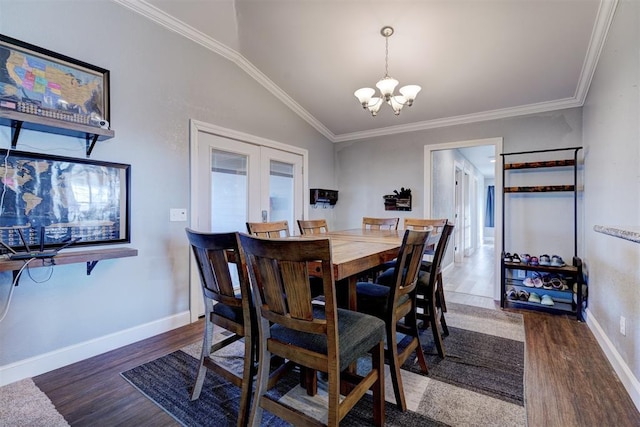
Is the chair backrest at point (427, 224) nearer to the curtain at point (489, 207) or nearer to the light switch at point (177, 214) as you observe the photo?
the light switch at point (177, 214)

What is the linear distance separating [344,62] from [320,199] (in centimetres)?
200

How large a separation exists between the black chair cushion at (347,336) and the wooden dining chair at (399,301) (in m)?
0.22

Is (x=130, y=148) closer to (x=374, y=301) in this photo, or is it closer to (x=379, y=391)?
(x=374, y=301)

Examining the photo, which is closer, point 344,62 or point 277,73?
point 344,62

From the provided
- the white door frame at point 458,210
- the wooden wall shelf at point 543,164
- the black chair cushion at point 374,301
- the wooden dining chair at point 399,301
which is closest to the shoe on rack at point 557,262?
the wooden wall shelf at point 543,164

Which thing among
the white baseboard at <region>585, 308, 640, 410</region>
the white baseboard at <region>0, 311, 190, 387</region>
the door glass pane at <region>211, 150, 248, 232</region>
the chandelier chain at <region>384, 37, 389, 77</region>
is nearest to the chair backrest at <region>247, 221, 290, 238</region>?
the door glass pane at <region>211, 150, 248, 232</region>

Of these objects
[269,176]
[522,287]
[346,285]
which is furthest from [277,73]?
[522,287]

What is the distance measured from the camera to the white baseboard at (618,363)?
173 cm

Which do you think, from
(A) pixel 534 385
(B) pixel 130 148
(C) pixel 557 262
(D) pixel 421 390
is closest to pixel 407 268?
(D) pixel 421 390

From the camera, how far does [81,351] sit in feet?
7.27

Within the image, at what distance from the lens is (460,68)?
10.0 feet

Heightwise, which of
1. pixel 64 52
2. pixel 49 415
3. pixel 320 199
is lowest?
pixel 49 415

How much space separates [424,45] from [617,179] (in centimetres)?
190

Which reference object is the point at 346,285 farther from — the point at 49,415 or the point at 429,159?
the point at 429,159
